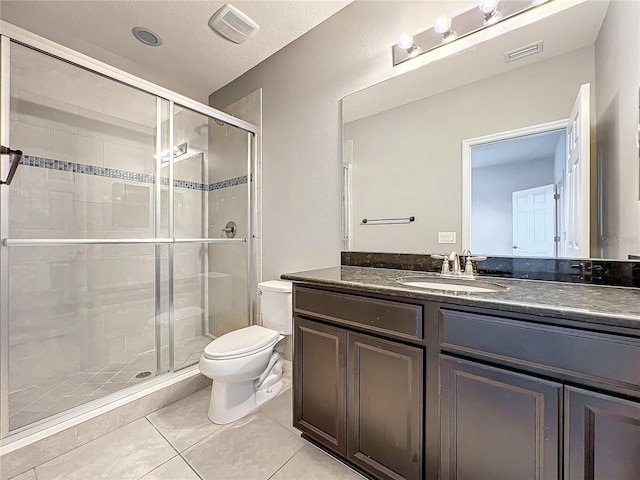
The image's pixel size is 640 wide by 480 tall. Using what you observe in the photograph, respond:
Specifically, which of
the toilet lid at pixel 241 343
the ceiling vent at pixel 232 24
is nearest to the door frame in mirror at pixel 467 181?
the toilet lid at pixel 241 343

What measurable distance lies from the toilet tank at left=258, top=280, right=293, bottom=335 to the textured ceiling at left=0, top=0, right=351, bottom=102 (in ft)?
5.98

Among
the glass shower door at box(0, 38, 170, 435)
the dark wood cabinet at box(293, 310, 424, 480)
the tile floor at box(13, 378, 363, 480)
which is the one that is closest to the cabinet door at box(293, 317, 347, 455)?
the dark wood cabinet at box(293, 310, 424, 480)

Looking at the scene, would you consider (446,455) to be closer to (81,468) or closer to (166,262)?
(81,468)

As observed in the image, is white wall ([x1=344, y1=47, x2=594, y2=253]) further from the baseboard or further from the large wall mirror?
the baseboard

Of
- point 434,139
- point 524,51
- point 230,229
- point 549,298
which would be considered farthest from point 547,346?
Answer: point 230,229

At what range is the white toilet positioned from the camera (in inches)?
62.4

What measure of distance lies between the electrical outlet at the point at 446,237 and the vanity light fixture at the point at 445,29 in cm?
99

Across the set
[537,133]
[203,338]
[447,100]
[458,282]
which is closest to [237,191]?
[203,338]

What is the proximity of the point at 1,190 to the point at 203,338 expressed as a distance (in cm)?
174

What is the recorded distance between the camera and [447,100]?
1.49m

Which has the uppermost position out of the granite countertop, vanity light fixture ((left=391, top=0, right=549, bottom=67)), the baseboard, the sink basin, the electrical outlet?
vanity light fixture ((left=391, top=0, right=549, bottom=67))

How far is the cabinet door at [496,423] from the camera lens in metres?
0.78

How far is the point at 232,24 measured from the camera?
1894 millimetres

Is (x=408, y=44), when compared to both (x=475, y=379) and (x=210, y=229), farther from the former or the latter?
(x=210, y=229)
